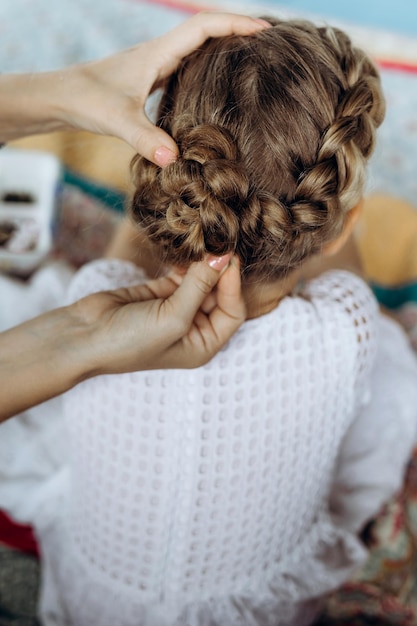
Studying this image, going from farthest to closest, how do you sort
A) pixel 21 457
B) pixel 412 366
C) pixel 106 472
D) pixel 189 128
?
pixel 412 366 < pixel 21 457 < pixel 106 472 < pixel 189 128

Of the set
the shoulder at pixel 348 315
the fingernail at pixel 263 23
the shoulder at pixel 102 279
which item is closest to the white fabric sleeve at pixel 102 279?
the shoulder at pixel 102 279

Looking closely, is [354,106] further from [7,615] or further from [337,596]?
→ [7,615]

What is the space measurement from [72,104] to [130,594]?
61 centimetres

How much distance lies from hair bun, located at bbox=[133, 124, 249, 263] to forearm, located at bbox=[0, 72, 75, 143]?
0.25 meters

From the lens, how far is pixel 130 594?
30.7 inches

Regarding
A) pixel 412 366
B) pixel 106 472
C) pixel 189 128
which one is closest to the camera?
pixel 189 128

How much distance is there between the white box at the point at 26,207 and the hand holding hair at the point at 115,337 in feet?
1.85

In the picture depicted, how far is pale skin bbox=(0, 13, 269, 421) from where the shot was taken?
0.59m

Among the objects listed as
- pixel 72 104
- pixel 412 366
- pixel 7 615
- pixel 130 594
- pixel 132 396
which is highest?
pixel 72 104

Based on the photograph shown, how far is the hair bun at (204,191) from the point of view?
56 centimetres

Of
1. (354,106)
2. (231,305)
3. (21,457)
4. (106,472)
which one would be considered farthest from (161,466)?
(354,106)

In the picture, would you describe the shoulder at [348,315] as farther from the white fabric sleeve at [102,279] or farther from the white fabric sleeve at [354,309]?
the white fabric sleeve at [102,279]

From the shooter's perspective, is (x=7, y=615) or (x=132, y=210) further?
(x=7, y=615)

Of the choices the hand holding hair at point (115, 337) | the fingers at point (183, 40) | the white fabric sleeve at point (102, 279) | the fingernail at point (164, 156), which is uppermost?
the fingers at point (183, 40)
